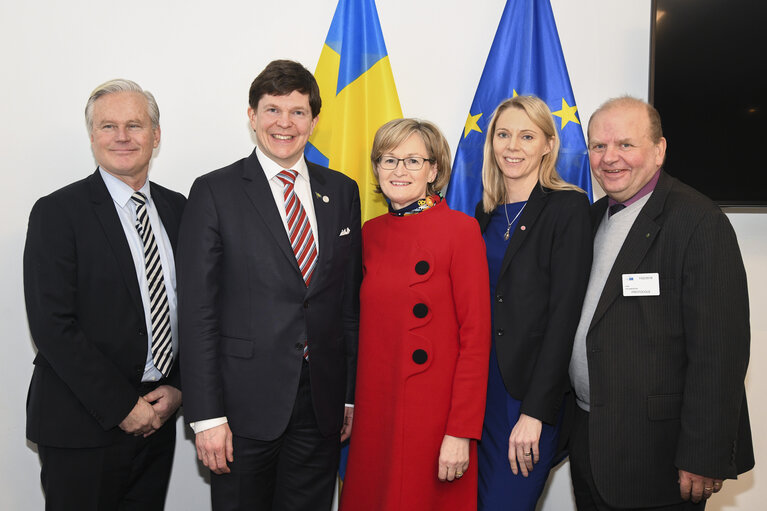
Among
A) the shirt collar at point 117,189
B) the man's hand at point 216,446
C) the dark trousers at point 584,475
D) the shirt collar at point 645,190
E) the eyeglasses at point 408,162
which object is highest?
the eyeglasses at point 408,162

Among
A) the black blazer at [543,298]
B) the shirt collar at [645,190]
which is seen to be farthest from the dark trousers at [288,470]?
the shirt collar at [645,190]

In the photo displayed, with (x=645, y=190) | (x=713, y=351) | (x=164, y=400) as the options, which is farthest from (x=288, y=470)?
(x=645, y=190)

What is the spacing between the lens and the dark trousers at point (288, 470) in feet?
6.43

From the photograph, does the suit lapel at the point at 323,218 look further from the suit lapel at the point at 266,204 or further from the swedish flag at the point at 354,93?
the swedish flag at the point at 354,93

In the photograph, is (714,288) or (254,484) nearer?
(714,288)

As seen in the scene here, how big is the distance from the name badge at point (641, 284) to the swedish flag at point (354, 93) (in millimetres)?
1455

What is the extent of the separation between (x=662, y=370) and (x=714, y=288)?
332 millimetres

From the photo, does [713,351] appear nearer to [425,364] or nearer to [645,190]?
[645,190]

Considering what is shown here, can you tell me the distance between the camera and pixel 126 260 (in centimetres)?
210

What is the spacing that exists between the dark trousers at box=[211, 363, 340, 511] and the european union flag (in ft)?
5.07

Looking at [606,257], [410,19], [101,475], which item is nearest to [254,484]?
[101,475]

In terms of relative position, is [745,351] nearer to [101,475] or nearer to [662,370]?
[662,370]

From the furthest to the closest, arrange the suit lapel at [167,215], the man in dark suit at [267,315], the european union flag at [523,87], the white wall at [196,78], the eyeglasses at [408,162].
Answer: the european union flag at [523,87] < the white wall at [196,78] < the suit lapel at [167,215] < the eyeglasses at [408,162] < the man in dark suit at [267,315]

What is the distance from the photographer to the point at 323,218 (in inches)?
82.6
